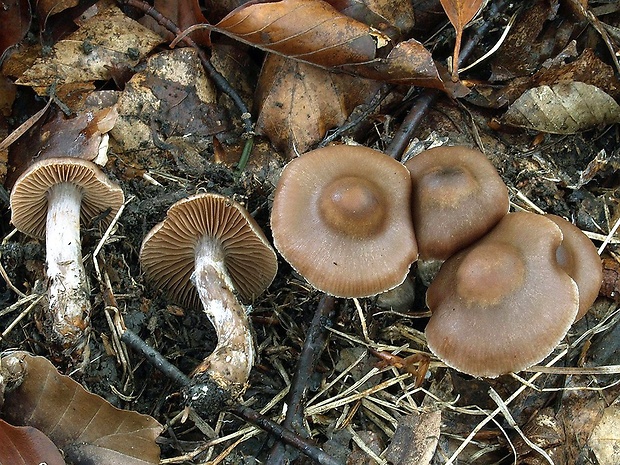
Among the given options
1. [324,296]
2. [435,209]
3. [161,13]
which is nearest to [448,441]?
[324,296]

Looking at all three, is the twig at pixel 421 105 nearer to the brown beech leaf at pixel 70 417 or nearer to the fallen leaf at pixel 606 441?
the fallen leaf at pixel 606 441

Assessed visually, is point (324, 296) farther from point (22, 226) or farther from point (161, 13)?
point (161, 13)

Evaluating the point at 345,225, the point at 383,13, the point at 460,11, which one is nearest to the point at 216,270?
the point at 345,225

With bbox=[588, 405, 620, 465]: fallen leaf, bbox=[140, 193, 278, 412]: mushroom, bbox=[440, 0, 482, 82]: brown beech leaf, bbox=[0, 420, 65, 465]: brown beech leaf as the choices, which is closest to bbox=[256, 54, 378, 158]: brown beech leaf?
bbox=[440, 0, 482, 82]: brown beech leaf

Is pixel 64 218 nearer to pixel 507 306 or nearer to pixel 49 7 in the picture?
pixel 49 7

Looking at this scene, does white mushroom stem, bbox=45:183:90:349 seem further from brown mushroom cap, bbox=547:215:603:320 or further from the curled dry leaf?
the curled dry leaf

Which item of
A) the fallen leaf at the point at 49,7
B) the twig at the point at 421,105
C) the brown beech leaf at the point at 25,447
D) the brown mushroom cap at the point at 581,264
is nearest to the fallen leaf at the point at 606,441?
the brown mushroom cap at the point at 581,264
